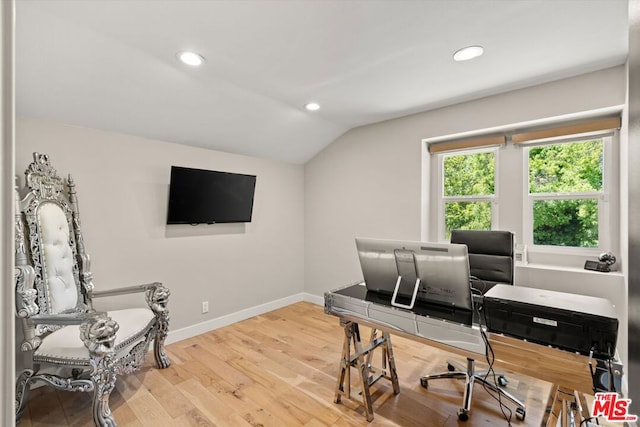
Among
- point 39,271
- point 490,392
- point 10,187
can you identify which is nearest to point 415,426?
point 490,392

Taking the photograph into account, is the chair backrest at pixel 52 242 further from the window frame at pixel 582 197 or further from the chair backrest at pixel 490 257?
the window frame at pixel 582 197

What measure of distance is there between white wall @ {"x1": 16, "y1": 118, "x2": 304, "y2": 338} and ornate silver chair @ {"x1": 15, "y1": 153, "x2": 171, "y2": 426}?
18 centimetres

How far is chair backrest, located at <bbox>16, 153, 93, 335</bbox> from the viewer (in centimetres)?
209

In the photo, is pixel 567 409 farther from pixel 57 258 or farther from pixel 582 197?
pixel 57 258

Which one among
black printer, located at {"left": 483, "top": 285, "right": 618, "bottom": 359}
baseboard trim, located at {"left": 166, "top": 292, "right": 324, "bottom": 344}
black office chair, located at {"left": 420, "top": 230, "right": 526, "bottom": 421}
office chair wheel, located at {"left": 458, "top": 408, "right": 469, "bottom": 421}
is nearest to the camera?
black printer, located at {"left": 483, "top": 285, "right": 618, "bottom": 359}

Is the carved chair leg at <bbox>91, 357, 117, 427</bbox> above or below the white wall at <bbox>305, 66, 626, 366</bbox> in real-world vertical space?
below

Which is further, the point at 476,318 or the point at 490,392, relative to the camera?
the point at 490,392

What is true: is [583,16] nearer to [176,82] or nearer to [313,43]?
[313,43]

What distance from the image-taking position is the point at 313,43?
1.98 meters

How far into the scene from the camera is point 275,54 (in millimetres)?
2113

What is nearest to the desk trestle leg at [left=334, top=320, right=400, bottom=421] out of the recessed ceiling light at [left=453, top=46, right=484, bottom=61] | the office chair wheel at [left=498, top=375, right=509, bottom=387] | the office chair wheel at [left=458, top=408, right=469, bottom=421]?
the office chair wheel at [left=458, top=408, right=469, bottom=421]

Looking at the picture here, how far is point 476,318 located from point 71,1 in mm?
2719

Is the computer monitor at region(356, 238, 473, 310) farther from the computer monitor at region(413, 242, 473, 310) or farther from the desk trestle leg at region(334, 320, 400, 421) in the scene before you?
the desk trestle leg at region(334, 320, 400, 421)

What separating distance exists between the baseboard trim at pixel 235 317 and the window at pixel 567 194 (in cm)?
278
